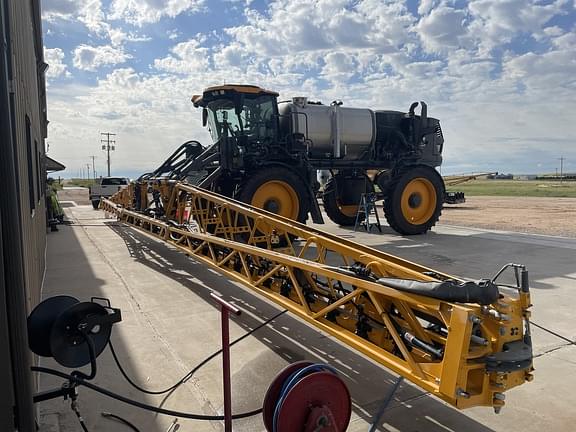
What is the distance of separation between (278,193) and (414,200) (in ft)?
14.4

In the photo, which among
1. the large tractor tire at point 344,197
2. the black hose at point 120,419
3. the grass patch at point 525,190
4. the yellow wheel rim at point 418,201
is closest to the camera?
the black hose at point 120,419

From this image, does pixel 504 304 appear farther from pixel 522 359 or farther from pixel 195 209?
pixel 195 209

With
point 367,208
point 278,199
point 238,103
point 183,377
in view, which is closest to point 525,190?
point 367,208

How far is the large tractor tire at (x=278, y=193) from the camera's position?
916 cm

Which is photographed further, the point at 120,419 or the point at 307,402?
the point at 120,419

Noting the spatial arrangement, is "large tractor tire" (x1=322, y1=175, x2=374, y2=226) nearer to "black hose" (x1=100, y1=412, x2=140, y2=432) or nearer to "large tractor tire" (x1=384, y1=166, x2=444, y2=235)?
"large tractor tire" (x1=384, y1=166, x2=444, y2=235)

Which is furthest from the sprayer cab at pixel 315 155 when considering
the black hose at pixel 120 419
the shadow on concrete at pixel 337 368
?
the black hose at pixel 120 419

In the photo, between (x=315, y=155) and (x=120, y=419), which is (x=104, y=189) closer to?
(x=315, y=155)

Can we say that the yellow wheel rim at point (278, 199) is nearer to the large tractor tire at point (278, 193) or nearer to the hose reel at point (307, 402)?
the large tractor tire at point (278, 193)

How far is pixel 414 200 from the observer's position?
12070 millimetres

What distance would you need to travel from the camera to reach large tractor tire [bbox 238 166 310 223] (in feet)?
30.1

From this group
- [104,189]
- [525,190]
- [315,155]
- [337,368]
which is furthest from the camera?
[525,190]

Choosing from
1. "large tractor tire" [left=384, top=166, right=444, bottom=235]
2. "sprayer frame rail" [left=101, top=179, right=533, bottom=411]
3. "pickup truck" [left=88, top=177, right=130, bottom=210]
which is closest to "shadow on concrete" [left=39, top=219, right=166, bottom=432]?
"sprayer frame rail" [left=101, top=179, right=533, bottom=411]

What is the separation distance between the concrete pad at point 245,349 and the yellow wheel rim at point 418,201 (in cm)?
289
